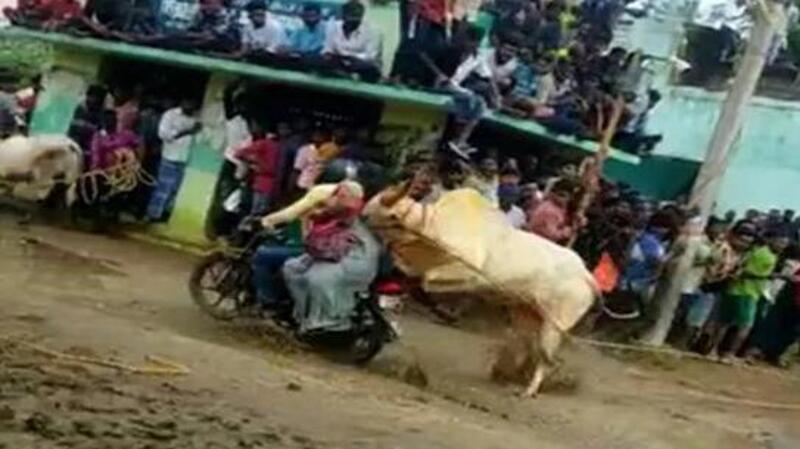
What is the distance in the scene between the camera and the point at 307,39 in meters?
16.8

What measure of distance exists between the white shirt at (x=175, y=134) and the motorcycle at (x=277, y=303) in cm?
536

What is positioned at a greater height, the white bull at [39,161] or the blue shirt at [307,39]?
the blue shirt at [307,39]

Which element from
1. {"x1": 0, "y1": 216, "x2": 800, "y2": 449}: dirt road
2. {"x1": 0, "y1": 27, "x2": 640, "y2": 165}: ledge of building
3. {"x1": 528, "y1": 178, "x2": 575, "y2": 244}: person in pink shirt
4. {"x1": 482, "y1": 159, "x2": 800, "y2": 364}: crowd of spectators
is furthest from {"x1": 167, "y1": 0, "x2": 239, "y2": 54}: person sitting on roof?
{"x1": 528, "y1": 178, "x2": 575, "y2": 244}: person in pink shirt

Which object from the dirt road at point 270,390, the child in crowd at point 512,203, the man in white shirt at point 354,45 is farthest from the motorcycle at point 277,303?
the man in white shirt at point 354,45

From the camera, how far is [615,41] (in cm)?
2195

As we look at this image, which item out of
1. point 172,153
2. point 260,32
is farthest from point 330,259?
point 172,153

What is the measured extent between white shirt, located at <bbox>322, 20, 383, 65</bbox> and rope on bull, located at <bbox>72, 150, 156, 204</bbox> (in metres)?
2.77

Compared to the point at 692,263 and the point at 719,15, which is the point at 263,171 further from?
the point at 719,15

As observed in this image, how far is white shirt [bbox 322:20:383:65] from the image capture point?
1603 centimetres

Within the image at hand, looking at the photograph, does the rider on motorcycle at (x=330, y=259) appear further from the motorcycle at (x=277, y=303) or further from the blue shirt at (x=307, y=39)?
the blue shirt at (x=307, y=39)

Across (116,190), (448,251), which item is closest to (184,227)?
(116,190)

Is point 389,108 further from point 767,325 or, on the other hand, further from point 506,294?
point 506,294

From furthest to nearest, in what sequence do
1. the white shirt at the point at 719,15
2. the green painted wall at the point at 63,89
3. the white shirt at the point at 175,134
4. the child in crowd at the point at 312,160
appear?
the white shirt at the point at 719,15
the green painted wall at the point at 63,89
the white shirt at the point at 175,134
the child in crowd at the point at 312,160

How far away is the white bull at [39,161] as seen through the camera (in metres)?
17.2
